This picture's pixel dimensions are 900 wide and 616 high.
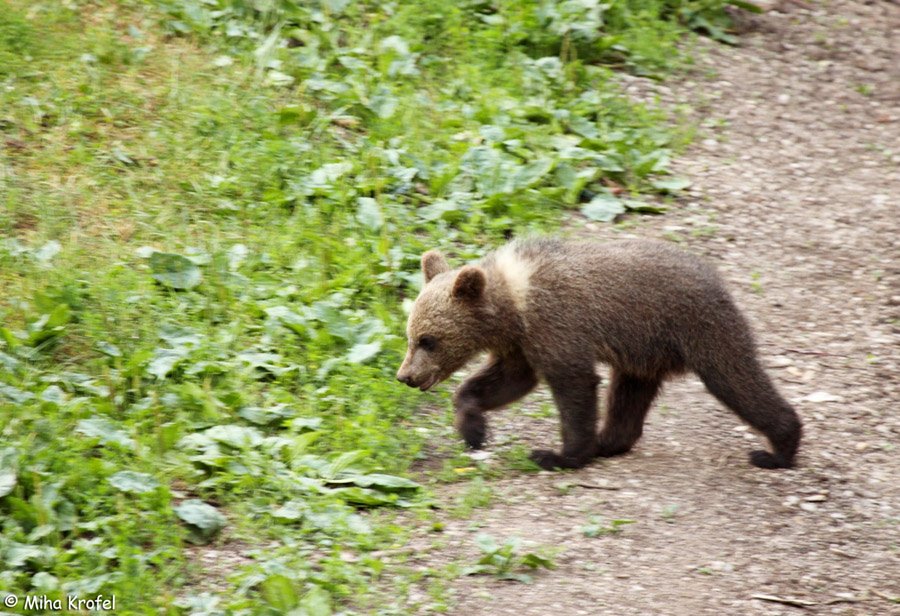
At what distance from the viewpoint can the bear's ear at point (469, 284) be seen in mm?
5414

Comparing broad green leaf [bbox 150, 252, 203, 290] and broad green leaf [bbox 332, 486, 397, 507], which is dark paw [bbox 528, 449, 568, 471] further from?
broad green leaf [bbox 150, 252, 203, 290]

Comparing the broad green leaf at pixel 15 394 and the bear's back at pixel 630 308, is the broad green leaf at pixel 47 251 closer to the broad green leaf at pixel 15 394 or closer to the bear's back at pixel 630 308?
the broad green leaf at pixel 15 394

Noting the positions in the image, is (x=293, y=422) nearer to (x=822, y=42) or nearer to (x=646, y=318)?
(x=646, y=318)

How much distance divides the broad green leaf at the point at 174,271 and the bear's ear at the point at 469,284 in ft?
5.93

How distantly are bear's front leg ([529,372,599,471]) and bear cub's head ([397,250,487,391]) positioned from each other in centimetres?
54

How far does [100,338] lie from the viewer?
557 cm

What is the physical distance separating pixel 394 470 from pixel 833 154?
6069mm

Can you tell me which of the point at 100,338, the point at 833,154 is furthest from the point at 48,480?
the point at 833,154

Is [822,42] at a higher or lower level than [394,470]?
higher

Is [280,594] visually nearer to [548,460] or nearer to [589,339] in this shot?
[548,460]

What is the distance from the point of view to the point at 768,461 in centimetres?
550

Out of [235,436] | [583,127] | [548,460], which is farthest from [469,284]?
[583,127]

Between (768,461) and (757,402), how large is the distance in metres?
0.38

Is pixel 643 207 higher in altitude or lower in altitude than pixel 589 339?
lower
